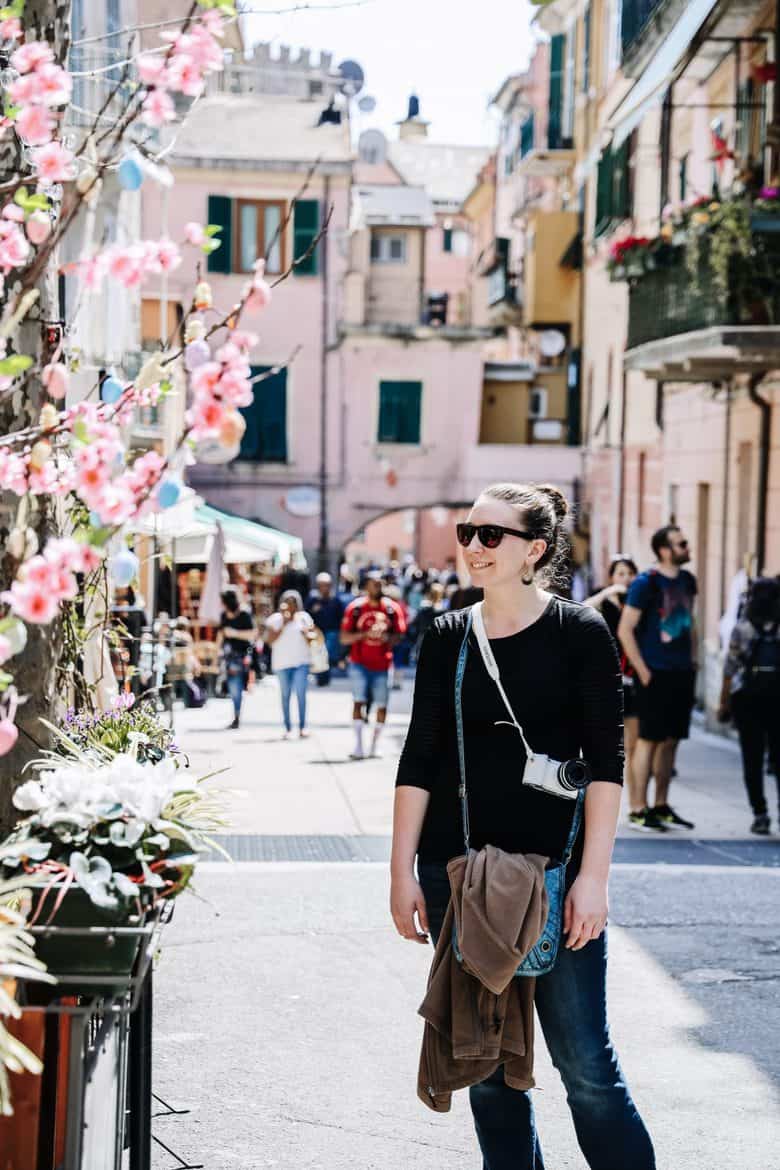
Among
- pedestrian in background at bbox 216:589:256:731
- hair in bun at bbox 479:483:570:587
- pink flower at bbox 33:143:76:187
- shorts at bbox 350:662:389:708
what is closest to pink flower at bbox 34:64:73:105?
pink flower at bbox 33:143:76:187

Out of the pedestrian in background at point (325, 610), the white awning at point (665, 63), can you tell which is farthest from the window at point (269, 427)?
the white awning at point (665, 63)

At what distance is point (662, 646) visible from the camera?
12.1m

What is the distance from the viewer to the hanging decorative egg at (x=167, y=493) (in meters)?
3.65

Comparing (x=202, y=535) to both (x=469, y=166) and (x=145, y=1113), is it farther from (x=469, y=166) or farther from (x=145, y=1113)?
(x=469, y=166)

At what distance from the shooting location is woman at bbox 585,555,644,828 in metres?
12.5

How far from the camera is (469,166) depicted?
73250 millimetres

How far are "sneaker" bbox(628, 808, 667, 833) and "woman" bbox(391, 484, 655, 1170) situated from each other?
7.92 m

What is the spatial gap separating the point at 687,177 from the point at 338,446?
710 inches

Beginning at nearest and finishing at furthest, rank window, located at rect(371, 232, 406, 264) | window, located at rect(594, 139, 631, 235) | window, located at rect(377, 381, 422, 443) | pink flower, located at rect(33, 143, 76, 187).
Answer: pink flower, located at rect(33, 143, 76, 187)
window, located at rect(594, 139, 631, 235)
window, located at rect(377, 381, 422, 443)
window, located at rect(371, 232, 406, 264)

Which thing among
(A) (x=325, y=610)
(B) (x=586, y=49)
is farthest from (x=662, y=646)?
(B) (x=586, y=49)

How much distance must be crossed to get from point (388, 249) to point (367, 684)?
3013 cm

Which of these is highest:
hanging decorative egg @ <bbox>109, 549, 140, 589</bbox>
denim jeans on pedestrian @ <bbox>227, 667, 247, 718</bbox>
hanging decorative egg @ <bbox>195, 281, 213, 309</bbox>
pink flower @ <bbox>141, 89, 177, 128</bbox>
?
pink flower @ <bbox>141, 89, 177, 128</bbox>

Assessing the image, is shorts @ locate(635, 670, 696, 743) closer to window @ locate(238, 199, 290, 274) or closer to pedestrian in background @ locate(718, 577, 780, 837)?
pedestrian in background @ locate(718, 577, 780, 837)

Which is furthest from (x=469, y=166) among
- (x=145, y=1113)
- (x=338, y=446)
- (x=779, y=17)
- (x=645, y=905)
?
(x=145, y=1113)
